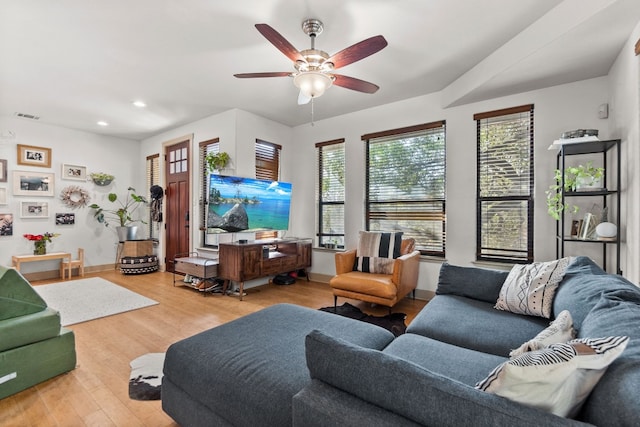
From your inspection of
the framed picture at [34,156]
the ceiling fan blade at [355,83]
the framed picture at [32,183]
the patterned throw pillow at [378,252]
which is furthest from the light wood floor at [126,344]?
the ceiling fan blade at [355,83]

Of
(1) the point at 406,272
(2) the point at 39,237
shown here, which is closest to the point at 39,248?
(2) the point at 39,237

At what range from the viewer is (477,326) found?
70.4 inches

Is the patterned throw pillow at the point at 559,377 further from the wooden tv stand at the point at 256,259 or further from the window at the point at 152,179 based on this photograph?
the window at the point at 152,179

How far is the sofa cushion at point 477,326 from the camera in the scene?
1611mm

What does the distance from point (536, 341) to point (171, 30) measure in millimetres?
3281

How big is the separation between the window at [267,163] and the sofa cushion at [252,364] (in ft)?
10.4

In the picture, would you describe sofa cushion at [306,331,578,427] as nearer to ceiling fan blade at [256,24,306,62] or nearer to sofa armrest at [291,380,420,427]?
sofa armrest at [291,380,420,427]

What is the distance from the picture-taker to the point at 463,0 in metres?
2.16

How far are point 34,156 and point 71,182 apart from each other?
0.66 m

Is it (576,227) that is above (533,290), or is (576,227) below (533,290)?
above

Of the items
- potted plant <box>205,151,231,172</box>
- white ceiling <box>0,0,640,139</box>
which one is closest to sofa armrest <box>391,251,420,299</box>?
white ceiling <box>0,0,640,139</box>

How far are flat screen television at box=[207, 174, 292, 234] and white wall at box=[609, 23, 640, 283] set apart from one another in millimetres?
3837

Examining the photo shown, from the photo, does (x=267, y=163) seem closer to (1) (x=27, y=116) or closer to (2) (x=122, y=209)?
(2) (x=122, y=209)

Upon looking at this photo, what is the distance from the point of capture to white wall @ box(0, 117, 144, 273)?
486 cm
